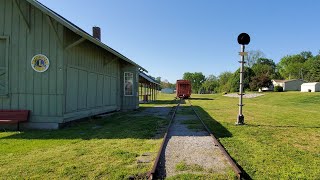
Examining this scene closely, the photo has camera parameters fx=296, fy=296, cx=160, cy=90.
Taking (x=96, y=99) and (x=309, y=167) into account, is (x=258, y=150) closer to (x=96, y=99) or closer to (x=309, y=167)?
(x=309, y=167)

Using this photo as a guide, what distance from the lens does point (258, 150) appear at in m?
7.18

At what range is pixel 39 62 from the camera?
11.0 meters

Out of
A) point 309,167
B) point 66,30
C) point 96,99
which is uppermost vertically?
point 66,30

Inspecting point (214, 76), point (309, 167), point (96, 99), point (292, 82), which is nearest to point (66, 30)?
point (96, 99)

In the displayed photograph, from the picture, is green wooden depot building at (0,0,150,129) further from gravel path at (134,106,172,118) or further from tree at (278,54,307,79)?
tree at (278,54,307,79)

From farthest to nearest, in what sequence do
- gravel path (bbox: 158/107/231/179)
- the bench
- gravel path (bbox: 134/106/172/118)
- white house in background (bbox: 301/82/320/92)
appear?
white house in background (bbox: 301/82/320/92) < gravel path (bbox: 134/106/172/118) < the bench < gravel path (bbox: 158/107/231/179)

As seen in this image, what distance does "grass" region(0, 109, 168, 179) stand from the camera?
17.2 feet

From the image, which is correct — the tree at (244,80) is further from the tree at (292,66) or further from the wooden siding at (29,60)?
the wooden siding at (29,60)

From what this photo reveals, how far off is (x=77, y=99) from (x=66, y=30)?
290 cm

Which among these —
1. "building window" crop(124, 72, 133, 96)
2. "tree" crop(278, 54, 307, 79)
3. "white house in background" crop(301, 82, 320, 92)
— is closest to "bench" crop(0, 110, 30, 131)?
"building window" crop(124, 72, 133, 96)

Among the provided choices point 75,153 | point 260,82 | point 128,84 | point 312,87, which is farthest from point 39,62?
point 312,87

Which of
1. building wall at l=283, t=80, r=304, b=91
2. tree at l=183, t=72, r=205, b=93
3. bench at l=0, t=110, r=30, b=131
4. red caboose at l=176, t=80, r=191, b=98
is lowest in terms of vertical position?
bench at l=0, t=110, r=30, b=131

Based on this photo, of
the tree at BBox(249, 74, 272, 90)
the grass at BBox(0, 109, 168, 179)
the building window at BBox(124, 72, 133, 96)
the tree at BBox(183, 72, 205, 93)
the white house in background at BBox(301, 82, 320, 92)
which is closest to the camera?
the grass at BBox(0, 109, 168, 179)

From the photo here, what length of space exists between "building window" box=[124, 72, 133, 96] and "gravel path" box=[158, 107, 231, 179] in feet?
37.5
